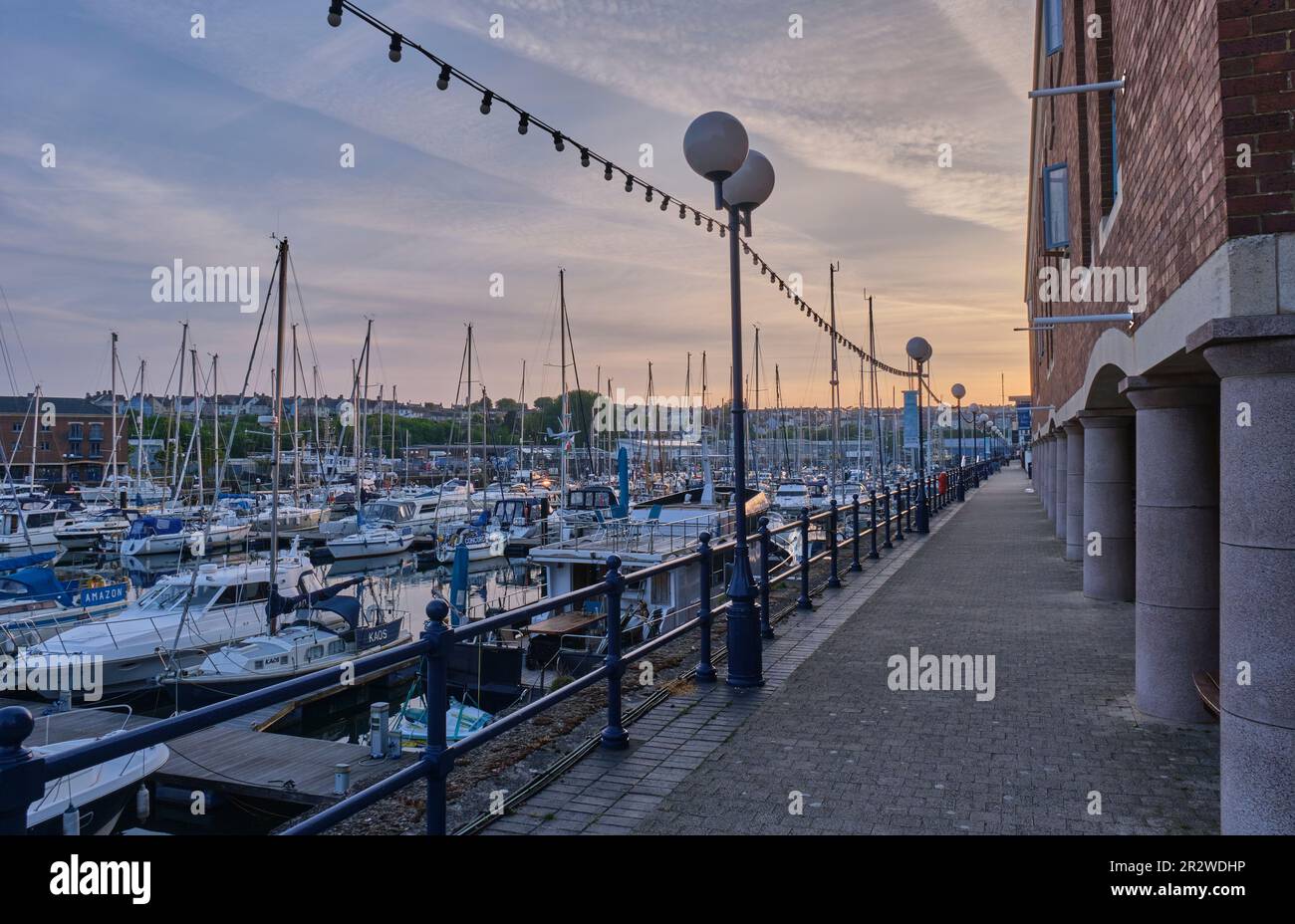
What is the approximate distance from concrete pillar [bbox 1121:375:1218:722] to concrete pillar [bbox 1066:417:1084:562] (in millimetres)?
9622

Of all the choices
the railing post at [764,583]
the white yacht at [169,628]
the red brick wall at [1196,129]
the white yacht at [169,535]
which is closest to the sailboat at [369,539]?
the white yacht at [169,535]

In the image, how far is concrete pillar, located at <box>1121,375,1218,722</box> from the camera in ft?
22.3

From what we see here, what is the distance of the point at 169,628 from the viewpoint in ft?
75.1

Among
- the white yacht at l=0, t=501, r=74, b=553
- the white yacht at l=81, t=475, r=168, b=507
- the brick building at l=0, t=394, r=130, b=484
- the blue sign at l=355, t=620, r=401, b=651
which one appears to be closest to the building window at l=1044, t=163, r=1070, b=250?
the blue sign at l=355, t=620, r=401, b=651

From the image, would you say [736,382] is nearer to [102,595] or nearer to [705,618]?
[705,618]

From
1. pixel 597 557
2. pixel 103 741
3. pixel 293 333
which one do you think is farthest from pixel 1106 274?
pixel 293 333

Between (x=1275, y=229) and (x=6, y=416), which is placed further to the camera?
(x=6, y=416)

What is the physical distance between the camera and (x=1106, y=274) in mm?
8023

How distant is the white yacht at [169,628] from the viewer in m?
21.1

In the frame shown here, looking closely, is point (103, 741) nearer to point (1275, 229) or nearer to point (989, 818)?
point (989, 818)

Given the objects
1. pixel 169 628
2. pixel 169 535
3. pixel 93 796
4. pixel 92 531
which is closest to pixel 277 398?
pixel 169 628

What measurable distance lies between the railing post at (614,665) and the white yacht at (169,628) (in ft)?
57.7

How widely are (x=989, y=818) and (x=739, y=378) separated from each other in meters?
4.34

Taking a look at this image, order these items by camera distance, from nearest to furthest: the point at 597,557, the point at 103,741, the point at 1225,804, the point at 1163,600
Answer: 1. the point at 103,741
2. the point at 1225,804
3. the point at 1163,600
4. the point at 597,557
